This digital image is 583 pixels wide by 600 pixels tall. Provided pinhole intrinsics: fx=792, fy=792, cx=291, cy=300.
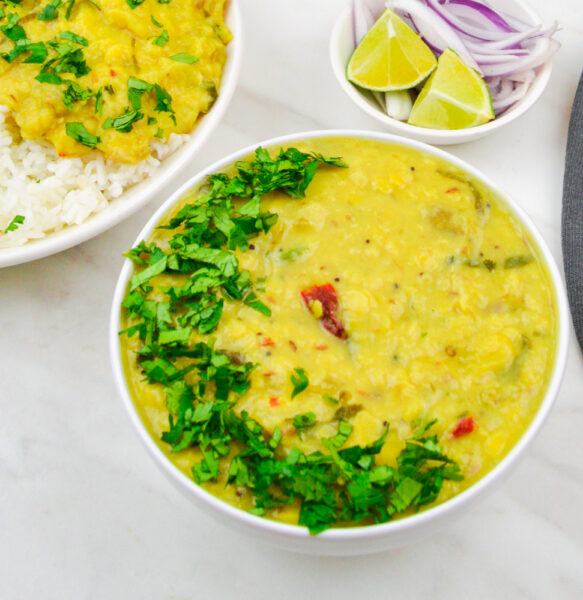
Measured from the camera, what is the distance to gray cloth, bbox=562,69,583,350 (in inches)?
104

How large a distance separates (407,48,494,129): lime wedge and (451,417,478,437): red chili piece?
1443 mm

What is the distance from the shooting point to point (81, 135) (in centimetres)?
274

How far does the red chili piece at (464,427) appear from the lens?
6.21 ft

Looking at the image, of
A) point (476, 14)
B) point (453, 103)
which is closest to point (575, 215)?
point (453, 103)

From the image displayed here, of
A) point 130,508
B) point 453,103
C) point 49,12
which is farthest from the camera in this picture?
point 453,103

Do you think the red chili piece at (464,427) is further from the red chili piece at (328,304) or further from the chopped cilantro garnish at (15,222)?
the chopped cilantro garnish at (15,222)

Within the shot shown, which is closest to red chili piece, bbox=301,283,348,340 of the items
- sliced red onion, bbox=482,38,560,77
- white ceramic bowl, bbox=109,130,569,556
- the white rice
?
white ceramic bowl, bbox=109,130,569,556

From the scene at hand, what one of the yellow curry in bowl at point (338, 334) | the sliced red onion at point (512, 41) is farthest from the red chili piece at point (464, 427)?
the sliced red onion at point (512, 41)

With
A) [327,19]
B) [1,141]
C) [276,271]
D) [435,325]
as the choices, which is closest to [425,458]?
[435,325]

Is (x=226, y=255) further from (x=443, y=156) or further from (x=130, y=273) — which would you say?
(x=443, y=156)

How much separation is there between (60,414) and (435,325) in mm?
1332

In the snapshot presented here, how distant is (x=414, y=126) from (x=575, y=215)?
0.67 m

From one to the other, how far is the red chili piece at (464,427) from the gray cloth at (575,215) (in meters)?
0.89

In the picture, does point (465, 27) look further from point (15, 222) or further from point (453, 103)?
point (15, 222)
